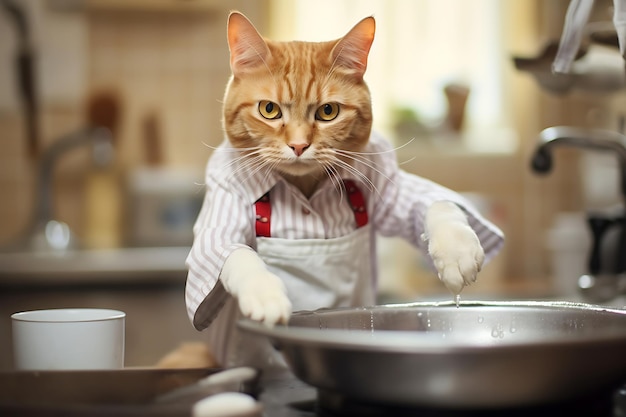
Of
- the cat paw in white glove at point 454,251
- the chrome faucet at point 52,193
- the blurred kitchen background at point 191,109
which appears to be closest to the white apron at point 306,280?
the cat paw in white glove at point 454,251

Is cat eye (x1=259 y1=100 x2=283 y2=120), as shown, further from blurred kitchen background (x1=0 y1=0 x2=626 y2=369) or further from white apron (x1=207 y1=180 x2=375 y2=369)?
blurred kitchen background (x1=0 y1=0 x2=626 y2=369)

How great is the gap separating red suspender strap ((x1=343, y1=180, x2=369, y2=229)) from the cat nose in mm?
108

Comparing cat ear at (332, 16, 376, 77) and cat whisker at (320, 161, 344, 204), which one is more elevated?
→ cat ear at (332, 16, 376, 77)

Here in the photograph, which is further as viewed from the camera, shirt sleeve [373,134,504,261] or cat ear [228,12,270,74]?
shirt sleeve [373,134,504,261]

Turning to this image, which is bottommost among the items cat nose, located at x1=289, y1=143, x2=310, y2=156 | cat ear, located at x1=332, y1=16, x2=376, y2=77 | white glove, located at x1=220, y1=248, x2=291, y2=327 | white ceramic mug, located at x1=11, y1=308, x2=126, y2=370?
white ceramic mug, located at x1=11, y1=308, x2=126, y2=370

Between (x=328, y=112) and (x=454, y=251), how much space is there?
0.65 feet

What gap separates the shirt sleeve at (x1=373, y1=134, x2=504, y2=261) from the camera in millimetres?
886

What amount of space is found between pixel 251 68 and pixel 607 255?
106 cm

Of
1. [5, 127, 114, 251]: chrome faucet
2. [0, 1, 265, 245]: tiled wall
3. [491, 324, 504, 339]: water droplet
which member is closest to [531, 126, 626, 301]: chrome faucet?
[491, 324, 504, 339]: water droplet

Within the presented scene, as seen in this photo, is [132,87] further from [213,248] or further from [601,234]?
[213,248]

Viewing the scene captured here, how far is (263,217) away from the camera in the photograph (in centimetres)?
83

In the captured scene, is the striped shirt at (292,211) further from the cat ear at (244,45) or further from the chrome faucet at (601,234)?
the chrome faucet at (601,234)

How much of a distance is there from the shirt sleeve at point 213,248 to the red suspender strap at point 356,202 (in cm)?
13

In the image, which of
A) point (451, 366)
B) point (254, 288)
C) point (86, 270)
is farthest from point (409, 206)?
point (86, 270)
